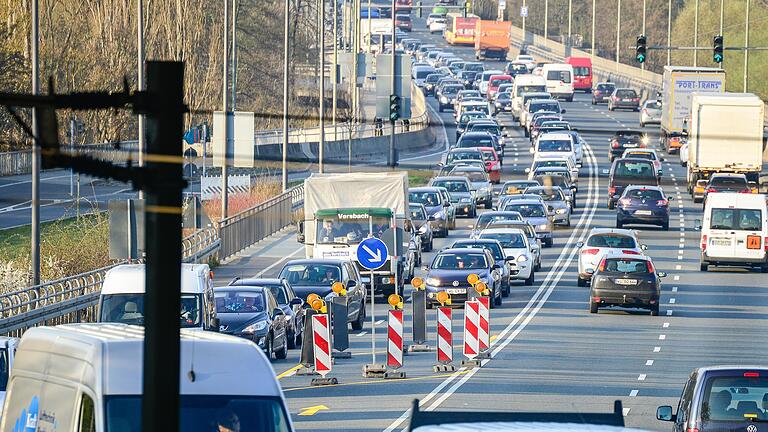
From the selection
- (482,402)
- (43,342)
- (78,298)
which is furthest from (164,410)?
(78,298)

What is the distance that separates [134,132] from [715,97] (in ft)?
85.1

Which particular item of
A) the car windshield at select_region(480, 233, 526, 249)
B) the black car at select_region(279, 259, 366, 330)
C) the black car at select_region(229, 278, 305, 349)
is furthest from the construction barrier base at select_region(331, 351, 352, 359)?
the car windshield at select_region(480, 233, 526, 249)

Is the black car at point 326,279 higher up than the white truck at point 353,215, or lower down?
lower down

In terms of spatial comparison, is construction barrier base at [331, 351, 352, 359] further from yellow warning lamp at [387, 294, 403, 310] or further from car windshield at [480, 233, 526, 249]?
car windshield at [480, 233, 526, 249]

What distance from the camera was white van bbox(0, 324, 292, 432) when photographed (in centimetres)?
1252

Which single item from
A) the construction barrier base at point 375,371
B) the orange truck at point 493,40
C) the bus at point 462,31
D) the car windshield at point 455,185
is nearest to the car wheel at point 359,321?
the construction barrier base at point 375,371

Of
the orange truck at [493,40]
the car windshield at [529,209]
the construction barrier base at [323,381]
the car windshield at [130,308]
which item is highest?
the orange truck at [493,40]

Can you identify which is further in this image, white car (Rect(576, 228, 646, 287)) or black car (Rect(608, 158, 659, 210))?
black car (Rect(608, 158, 659, 210))

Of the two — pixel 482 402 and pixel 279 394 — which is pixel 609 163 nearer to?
pixel 482 402

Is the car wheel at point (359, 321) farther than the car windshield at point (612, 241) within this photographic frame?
No

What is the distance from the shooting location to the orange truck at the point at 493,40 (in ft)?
504

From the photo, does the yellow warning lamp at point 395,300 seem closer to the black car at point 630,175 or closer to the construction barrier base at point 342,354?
the construction barrier base at point 342,354

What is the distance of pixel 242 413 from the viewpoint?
12820 mm

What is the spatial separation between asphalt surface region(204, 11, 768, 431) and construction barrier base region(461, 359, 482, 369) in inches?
9.2
